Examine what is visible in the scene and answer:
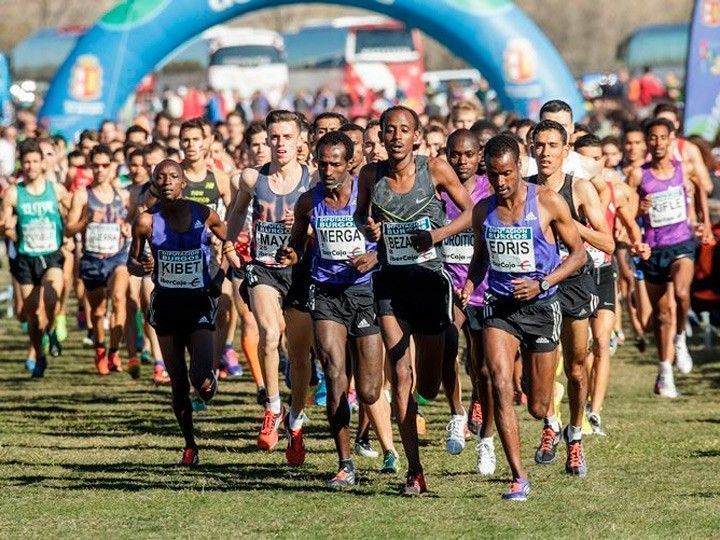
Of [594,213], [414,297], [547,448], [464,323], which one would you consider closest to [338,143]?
[414,297]

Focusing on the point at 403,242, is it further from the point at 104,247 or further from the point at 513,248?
the point at 104,247

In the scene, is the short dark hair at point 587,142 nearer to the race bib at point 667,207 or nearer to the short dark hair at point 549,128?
the race bib at point 667,207

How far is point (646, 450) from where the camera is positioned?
36.1ft

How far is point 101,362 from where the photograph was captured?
15703 mm

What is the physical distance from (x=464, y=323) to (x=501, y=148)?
233 cm

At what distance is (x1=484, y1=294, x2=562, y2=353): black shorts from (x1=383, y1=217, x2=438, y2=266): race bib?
45 cm

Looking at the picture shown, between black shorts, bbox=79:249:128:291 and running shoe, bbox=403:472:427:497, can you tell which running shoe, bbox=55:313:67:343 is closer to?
black shorts, bbox=79:249:128:291

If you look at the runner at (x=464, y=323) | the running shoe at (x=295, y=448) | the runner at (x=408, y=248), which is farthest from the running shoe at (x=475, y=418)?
the runner at (x=408, y=248)

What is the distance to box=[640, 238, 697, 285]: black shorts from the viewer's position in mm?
13711

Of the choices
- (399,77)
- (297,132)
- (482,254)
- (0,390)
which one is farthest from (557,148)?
(399,77)

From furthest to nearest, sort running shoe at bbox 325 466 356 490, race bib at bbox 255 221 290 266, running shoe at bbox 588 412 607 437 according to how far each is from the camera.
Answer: running shoe at bbox 588 412 607 437 < race bib at bbox 255 221 290 266 < running shoe at bbox 325 466 356 490

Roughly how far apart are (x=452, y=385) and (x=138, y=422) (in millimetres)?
2901

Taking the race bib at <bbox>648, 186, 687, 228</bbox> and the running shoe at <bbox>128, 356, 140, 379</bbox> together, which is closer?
the race bib at <bbox>648, 186, 687, 228</bbox>

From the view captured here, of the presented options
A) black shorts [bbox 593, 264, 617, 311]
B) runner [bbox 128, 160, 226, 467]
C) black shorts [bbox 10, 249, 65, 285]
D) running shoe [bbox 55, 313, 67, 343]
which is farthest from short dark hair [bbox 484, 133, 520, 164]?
running shoe [bbox 55, 313, 67, 343]
